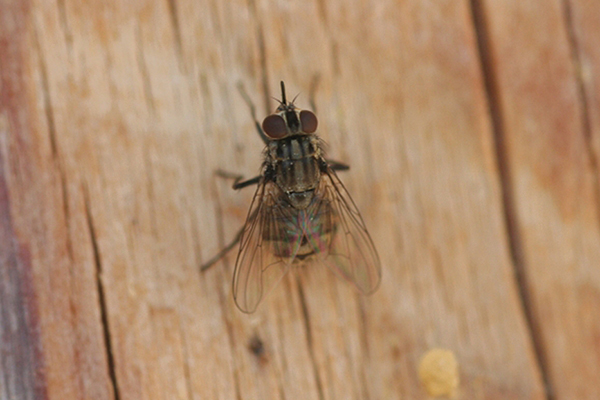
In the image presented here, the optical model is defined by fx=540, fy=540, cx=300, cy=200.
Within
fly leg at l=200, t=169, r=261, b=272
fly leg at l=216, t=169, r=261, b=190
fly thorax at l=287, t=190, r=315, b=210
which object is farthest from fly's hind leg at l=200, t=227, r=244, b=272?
fly thorax at l=287, t=190, r=315, b=210

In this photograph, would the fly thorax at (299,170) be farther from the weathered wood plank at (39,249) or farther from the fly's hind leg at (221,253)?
the weathered wood plank at (39,249)

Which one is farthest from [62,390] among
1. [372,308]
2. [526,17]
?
[526,17]

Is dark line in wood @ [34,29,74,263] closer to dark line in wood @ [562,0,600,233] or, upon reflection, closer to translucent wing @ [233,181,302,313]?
translucent wing @ [233,181,302,313]

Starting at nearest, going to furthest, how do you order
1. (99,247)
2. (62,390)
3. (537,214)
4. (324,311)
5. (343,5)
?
1. (62,390)
2. (99,247)
3. (324,311)
4. (343,5)
5. (537,214)

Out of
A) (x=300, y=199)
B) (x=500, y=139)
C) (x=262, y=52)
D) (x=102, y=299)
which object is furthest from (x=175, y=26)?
(x=500, y=139)

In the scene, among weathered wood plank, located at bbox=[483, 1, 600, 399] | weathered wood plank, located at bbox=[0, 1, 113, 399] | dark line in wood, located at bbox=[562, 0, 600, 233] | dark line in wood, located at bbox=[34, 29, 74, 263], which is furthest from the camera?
dark line in wood, located at bbox=[562, 0, 600, 233]

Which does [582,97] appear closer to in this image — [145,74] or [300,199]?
[300,199]

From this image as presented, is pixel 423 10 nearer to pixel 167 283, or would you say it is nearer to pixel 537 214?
pixel 537 214
